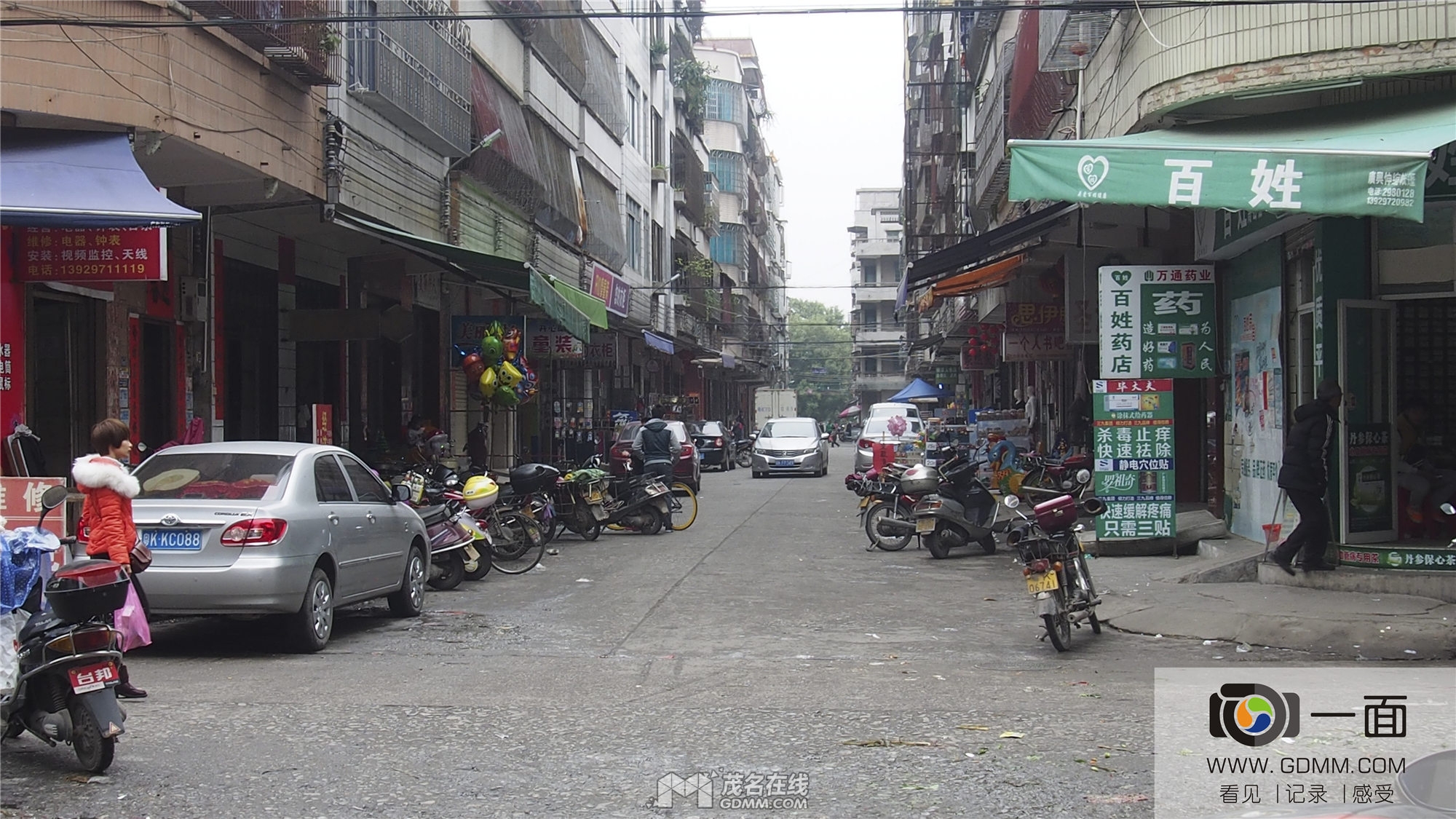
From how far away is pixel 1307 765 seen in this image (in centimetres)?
580

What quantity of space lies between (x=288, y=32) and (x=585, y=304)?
8.82 m

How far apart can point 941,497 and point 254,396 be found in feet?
30.2

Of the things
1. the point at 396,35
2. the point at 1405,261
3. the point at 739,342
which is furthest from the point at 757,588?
the point at 739,342

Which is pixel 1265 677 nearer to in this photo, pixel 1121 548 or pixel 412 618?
pixel 1121 548

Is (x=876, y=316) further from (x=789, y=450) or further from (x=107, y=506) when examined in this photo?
(x=107, y=506)

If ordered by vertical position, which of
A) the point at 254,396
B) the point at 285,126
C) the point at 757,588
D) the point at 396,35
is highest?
the point at 396,35

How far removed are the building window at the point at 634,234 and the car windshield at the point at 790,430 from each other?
7.21 m

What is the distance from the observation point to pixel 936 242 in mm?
38906

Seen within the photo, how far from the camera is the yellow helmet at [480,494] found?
13328 millimetres

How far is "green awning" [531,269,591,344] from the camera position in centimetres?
1803

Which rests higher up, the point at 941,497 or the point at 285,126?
the point at 285,126

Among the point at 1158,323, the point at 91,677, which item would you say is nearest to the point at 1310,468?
the point at 1158,323

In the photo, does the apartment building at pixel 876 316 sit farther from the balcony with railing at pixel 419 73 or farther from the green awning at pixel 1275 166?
the green awning at pixel 1275 166

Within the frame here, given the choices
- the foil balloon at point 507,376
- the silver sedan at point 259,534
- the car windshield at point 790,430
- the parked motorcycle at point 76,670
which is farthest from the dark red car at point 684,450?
the parked motorcycle at point 76,670
